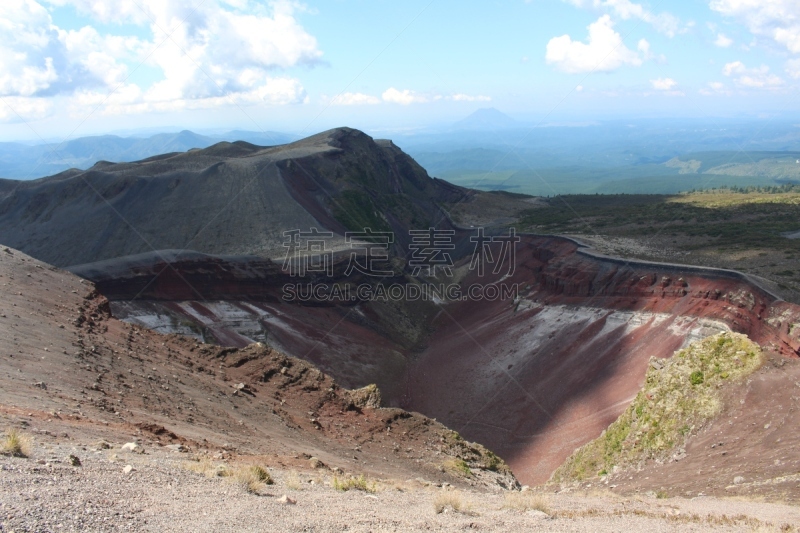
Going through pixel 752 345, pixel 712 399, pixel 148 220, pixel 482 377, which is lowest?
pixel 482 377

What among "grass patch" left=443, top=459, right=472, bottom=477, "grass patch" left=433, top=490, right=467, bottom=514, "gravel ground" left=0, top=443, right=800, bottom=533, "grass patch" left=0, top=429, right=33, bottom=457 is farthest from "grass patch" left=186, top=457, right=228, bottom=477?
"grass patch" left=443, top=459, right=472, bottom=477

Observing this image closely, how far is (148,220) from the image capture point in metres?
50.7

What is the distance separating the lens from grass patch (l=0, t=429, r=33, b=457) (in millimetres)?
7688

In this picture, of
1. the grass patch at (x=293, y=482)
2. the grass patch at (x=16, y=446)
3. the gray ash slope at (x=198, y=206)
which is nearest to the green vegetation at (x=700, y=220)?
the gray ash slope at (x=198, y=206)

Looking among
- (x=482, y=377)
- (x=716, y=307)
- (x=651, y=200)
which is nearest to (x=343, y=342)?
(x=482, y=377)

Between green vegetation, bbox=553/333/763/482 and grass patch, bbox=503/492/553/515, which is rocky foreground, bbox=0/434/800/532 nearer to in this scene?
grass patch, bbox=503/492/553/515

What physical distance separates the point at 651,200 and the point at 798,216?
3107 cm

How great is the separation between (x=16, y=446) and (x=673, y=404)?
634 inches

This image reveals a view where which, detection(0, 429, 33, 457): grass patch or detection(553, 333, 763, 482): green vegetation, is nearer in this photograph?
detection(0, 429, 33, 457): grass patch

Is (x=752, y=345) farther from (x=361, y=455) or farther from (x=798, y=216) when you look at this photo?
(x=798, y=216)

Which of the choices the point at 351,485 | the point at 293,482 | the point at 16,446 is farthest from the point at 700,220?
the point at 16,446

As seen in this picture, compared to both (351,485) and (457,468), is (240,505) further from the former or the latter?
(457,468)

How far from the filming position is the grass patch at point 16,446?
769 cm

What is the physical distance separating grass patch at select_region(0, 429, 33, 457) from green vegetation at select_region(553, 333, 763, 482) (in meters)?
14.6
